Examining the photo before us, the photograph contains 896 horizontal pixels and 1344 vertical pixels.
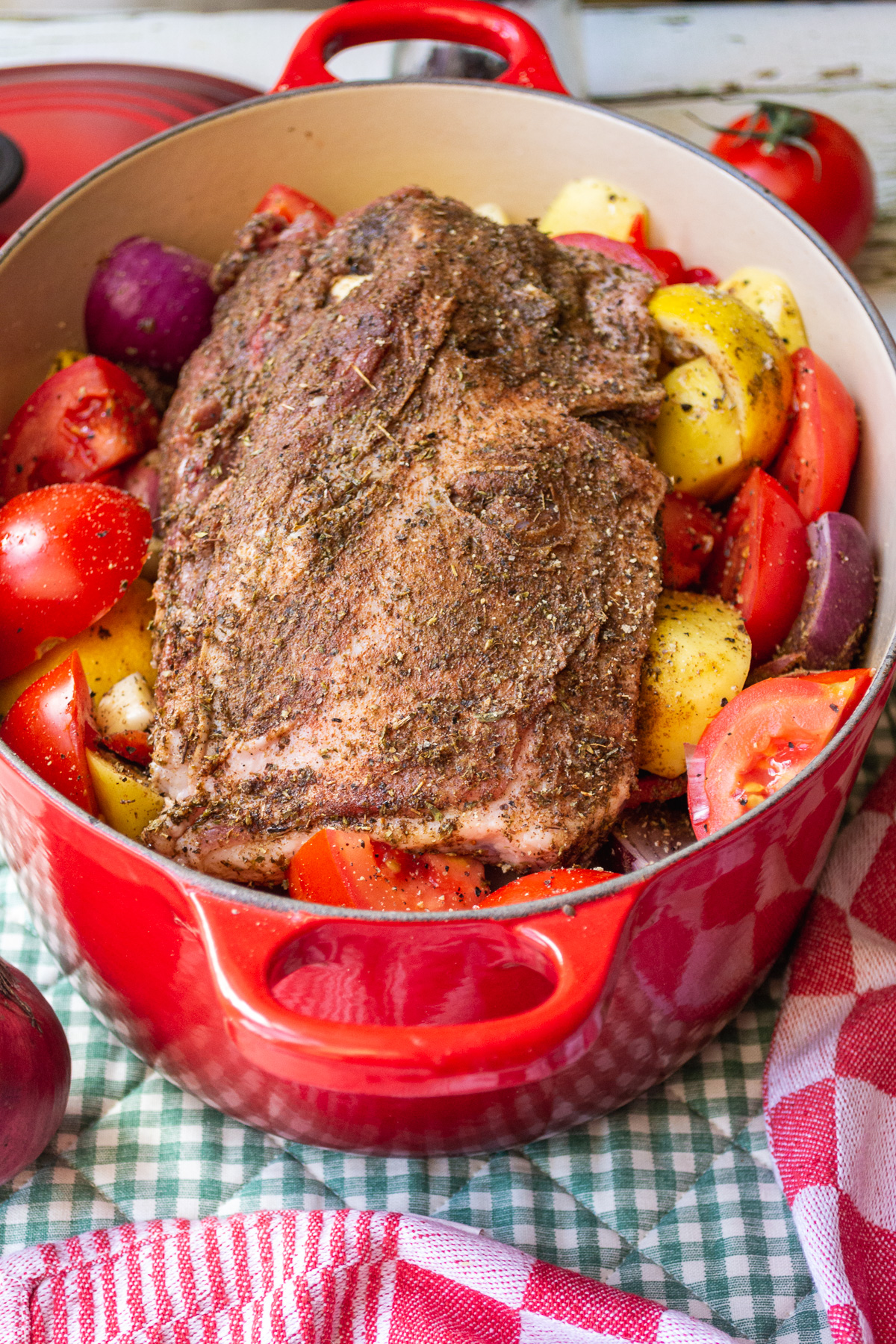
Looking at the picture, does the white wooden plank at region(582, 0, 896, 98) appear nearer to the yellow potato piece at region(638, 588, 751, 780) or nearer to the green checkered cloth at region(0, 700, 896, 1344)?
the yellow potato piece at region(638, 588, 751, 780)

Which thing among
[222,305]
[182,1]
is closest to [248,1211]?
[222,305]

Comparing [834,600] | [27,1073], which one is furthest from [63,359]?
[834,600]

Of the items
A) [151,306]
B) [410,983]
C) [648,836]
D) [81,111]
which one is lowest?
[648,836]

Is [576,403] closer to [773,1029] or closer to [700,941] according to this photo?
[700,941]

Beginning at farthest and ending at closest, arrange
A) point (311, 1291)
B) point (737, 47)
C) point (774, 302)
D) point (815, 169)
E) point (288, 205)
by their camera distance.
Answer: point (737, 47) → point (815, 169) → point (288, 205) → point (774, 302) → point (311, 1291)

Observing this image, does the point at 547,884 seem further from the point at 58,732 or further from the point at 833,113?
the point at 833,113

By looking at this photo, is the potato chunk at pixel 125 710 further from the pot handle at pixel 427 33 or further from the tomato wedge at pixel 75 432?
the pot handle at pixel 427 33
